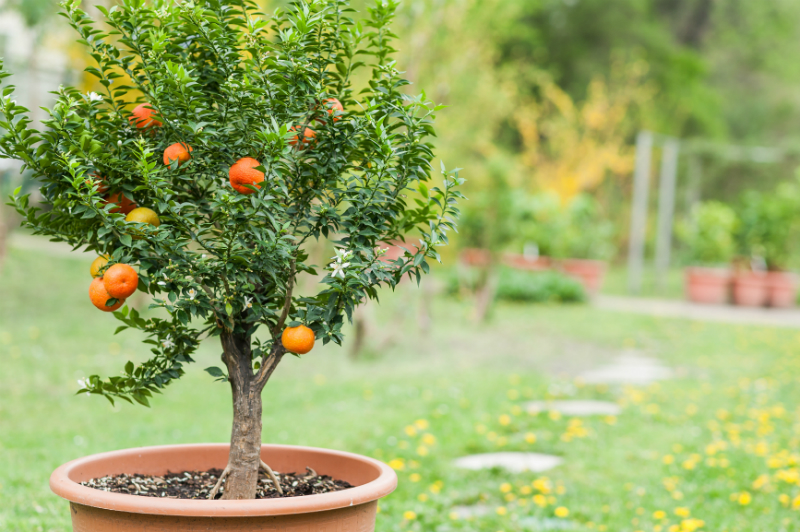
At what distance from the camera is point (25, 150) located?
5.18ft

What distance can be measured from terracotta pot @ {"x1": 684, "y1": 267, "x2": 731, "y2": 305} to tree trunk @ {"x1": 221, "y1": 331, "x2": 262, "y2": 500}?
43.6 ft

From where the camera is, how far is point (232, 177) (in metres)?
1.66

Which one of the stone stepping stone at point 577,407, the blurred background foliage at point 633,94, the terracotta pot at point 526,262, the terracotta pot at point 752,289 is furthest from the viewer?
A: the blurred background foliage at point 633,94

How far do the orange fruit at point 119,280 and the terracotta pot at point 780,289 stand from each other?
14.2 metres

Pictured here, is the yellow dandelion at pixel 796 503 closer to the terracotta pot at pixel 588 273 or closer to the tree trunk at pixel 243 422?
the tree trunk at pixel 243 422

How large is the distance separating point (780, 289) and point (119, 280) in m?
14.2

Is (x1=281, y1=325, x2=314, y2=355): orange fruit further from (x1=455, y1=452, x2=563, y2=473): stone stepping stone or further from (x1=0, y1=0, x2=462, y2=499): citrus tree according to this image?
(x1=455, y1=452, x2=563, y2=473): stone stepping stone

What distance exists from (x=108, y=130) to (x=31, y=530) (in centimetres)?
156

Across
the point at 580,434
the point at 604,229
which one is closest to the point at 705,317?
the point at 604,229

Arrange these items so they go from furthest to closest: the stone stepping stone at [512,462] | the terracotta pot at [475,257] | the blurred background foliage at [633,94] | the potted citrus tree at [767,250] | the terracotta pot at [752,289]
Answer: the blurred background foliage at [633,94]
the terracotta pot at [752,289]
the potted citrus tree at [767,250]
the terracotta pot at [475,257]
the stone stepping stone at [512,462]

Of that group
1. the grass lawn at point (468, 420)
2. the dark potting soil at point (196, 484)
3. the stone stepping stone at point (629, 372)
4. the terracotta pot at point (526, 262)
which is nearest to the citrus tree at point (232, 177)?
the dark potting soil at point (196, 484)

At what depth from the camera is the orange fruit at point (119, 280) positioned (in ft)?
5.32

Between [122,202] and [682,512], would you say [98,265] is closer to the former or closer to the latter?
[122,202]

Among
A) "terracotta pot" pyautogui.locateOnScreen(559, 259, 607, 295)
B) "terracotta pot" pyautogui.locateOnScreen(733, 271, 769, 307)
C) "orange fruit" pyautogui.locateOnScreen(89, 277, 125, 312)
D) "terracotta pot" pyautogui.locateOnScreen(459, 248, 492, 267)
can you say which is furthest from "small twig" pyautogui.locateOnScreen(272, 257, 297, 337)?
"terracotta pot" pyautogui.locateOnScreen(733, 271, 769, 307)
